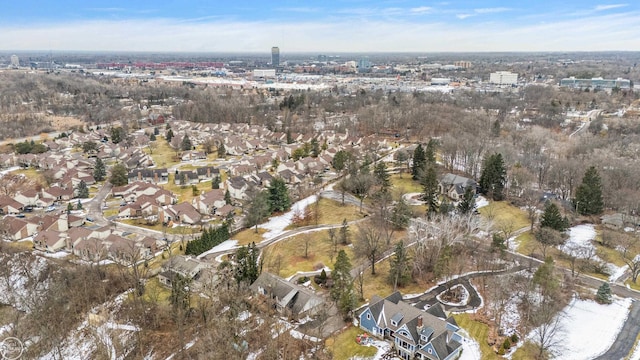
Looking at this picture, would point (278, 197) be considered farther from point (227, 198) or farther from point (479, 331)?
point (479, 331)

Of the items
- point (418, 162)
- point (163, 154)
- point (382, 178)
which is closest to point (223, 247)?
point (382, 178)

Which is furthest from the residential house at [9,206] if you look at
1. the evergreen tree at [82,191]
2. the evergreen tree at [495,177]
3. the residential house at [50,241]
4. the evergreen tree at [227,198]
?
the evergreen tree at [495,177]

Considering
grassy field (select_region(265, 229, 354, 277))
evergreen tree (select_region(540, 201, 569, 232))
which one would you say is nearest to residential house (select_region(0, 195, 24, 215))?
grassy field (select_region(265, 229, 354, 277))

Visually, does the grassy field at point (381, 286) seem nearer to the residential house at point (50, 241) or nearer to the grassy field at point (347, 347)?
the grassy field at point (347, 347)

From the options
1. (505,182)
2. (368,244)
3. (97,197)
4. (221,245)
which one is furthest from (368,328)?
(97,197)

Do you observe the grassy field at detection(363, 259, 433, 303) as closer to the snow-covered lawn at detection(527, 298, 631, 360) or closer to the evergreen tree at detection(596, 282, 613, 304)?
the snow-covered lawn at detection(527, 298, 631, 360)

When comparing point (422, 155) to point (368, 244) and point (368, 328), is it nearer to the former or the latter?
point (368, 244)
